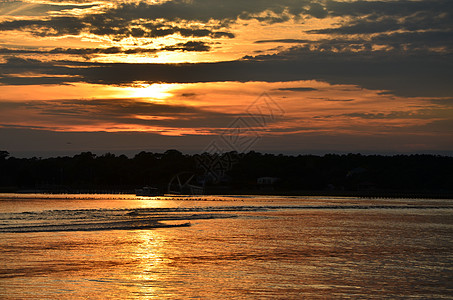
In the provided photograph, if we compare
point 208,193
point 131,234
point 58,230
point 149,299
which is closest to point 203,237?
point 131,234

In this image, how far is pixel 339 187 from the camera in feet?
650

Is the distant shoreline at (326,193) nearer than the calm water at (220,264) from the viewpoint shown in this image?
No

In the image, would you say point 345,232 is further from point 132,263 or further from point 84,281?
point 84,281

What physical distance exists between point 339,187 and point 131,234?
A: 164472 mm

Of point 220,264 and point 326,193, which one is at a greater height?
point 220,264

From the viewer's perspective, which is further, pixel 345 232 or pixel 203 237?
pixel 345 232

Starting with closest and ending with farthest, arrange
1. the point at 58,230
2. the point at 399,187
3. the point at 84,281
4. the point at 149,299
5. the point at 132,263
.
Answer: the point at 149,299 → the point at 84,281 → the point at 132,263 → the point at 58,230 → the point at 399,187

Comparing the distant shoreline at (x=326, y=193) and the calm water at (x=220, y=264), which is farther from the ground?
the calm water at (x=220, y=264)

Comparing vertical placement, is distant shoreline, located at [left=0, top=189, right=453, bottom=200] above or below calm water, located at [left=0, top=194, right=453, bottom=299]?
below

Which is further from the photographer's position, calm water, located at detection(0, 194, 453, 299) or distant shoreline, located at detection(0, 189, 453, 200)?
distant shoreline, located at detection(0, 189, 453, 200)

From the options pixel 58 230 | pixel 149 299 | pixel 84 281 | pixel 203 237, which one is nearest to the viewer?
pixel 149 299

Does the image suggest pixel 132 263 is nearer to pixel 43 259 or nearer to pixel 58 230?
pixel 43 259

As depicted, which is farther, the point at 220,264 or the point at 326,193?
the point at 326,193

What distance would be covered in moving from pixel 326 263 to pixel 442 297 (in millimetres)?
7685
